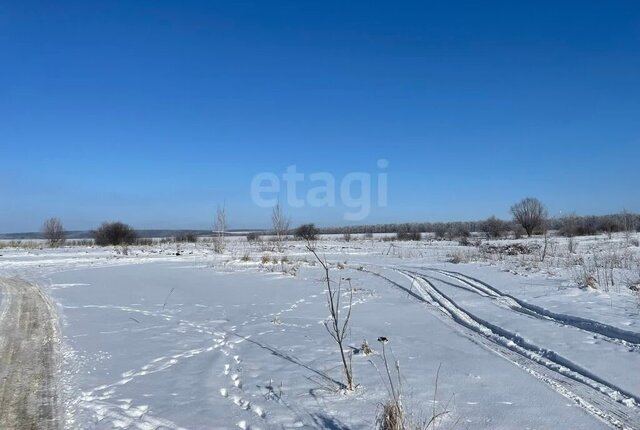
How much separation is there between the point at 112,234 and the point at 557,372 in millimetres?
54910

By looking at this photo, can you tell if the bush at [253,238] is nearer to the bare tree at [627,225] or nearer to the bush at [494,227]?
the bush at [494,227]

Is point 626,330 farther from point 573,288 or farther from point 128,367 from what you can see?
point 128,367

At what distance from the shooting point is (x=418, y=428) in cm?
350

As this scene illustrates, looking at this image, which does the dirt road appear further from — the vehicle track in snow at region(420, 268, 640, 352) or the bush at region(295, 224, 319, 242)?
the vehicle track in snow at region(420, 268, 640, 352)

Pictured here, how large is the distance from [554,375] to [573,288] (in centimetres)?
722

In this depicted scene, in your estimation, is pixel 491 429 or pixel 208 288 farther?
pixel 208 288

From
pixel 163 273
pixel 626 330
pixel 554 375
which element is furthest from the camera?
pixel 163 273

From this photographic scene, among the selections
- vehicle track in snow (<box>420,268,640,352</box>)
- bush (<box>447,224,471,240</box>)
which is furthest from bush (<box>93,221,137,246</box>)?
vehicle track in snow (<box>420,268,640,352</box>)

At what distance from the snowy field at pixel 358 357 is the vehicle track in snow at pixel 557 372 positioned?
0.02 metres

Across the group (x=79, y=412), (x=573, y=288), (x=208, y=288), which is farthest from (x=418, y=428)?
(x=208, y=288)

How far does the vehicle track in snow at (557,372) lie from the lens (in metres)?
4.24

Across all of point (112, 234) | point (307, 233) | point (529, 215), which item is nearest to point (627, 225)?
point (529, 215)

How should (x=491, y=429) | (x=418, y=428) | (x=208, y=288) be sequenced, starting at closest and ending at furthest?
1. (x=418, y=428)
2. (x=491, y=429)
3. (x=208, y=288)

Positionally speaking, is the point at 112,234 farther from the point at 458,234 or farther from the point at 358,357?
the point at 358,357
